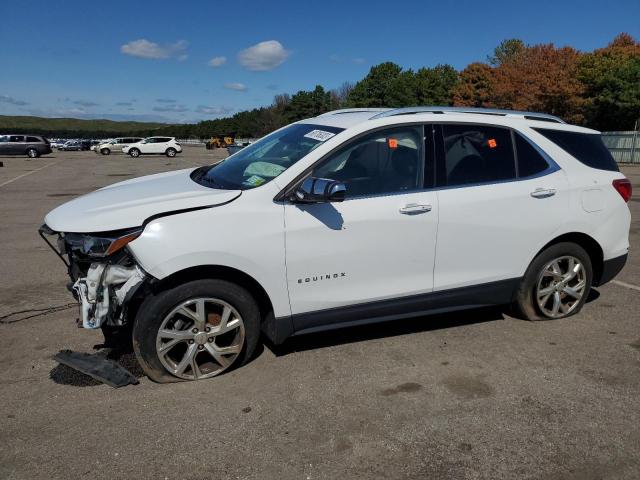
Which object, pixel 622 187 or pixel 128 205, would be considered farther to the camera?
pixel 622 187

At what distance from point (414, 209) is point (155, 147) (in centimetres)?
4547

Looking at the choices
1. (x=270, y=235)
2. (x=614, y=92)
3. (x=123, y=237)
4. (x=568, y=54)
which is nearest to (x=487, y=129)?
(x=270, y=235)

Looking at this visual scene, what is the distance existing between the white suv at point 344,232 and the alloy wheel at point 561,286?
1cm

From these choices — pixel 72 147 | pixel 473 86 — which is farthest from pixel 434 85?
pixel 72 147

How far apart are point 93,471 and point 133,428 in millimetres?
389

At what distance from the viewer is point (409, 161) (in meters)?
3.88

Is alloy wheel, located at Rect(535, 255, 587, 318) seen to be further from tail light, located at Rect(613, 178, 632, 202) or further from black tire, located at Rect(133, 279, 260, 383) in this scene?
black tire, located at Rect(133, 279, 260, 383)

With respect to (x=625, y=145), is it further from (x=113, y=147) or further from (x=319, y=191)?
(x=113, y=147)

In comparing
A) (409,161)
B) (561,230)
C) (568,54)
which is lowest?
(561,230)

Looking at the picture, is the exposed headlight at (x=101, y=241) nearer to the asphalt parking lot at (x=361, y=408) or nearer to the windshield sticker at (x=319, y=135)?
the asphalt parking lot at (x=361, y=408)

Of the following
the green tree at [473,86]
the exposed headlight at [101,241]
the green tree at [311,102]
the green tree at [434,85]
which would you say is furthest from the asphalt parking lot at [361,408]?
the green tree at [311,102]

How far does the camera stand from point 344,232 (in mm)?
3574

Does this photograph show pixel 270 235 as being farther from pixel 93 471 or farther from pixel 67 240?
pixel 93 471

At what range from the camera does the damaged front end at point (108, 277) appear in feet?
10.7
